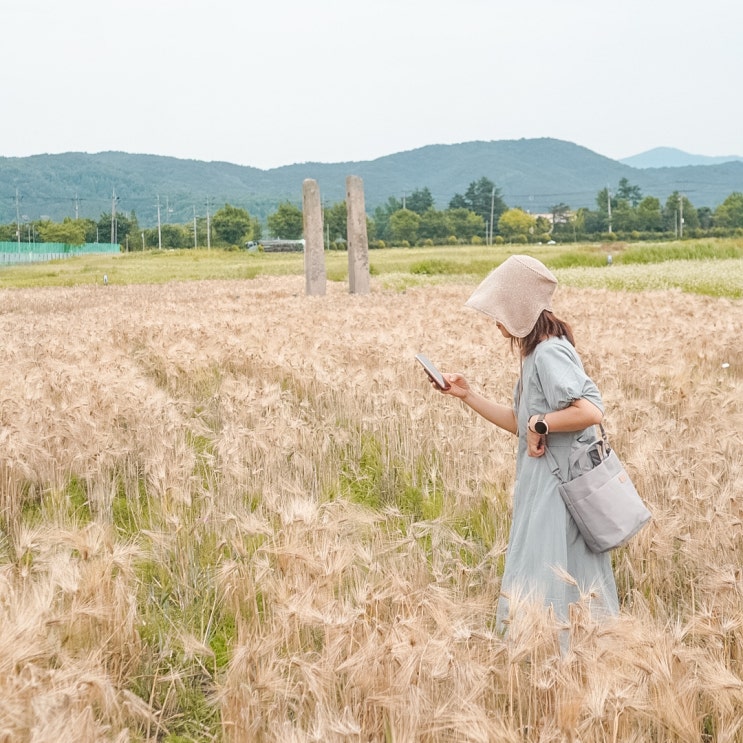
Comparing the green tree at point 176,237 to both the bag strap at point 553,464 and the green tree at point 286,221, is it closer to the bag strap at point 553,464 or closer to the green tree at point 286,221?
the green tree at point 286,221

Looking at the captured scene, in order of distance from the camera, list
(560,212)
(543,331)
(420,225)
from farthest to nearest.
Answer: (560,212) → (420,225) → (543,331)

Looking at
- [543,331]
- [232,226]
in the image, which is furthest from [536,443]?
[232,226]

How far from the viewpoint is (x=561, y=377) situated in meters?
3.21

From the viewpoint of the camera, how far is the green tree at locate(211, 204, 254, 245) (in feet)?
385

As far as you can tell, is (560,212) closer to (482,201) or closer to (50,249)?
(482,201)

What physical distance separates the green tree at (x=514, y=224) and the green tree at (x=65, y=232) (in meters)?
60.0

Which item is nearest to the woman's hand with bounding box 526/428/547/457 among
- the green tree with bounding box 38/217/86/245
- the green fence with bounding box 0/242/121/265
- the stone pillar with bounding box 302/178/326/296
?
the stone pillar with bounding box 302/178/326/296

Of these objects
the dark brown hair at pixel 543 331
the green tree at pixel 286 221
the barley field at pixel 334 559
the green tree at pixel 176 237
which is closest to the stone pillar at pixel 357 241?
the barley field at pixel 334 559

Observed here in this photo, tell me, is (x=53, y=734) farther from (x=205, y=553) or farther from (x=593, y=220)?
(x=593, y=220)

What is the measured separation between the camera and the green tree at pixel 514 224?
130 meters

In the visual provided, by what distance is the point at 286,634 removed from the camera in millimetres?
2586

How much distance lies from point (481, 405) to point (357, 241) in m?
18.1

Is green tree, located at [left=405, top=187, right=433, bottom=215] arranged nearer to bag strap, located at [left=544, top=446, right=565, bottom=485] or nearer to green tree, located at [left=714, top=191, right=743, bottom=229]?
green tree, located at [left=714, top=191, right=743, bottom=229]

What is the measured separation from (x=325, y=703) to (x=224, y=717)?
0.99 feet
